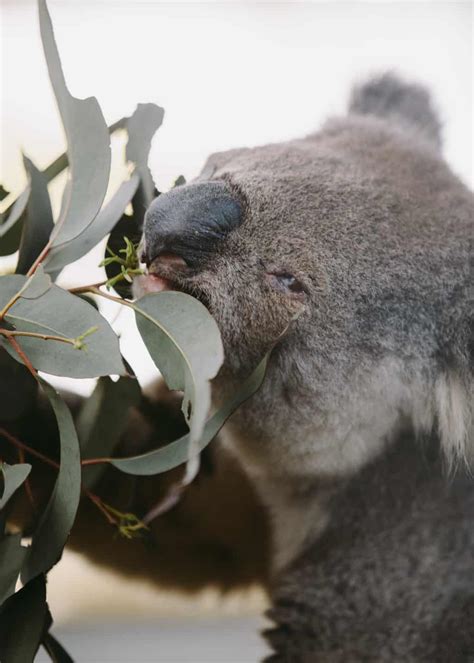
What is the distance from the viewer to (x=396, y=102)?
1.43m

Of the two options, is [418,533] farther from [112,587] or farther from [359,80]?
[359,80]

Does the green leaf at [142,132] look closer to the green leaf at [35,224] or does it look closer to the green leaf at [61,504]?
the green leaf at [35,224]

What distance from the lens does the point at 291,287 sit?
88 centimetres

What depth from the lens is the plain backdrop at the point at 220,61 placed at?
1.65m

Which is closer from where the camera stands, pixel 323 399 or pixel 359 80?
pixel 323 399

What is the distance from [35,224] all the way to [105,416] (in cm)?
28

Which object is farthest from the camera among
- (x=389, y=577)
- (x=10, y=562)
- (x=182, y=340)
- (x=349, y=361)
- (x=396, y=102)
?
(x=396, y=102)

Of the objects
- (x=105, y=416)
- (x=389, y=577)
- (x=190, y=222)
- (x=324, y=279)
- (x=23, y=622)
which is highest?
(x=190, y=222)

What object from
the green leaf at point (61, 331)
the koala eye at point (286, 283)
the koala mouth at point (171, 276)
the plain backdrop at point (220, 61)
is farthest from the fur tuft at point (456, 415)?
the plain backdrop at point (220, 61)

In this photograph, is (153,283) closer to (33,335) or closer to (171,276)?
(171,276)

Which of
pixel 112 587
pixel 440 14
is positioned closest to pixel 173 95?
pixel 440 14

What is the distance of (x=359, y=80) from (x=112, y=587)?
1192mm

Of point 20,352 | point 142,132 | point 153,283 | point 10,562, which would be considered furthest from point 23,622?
point 142,132

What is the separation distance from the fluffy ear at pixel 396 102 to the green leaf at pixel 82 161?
2.50 feet
